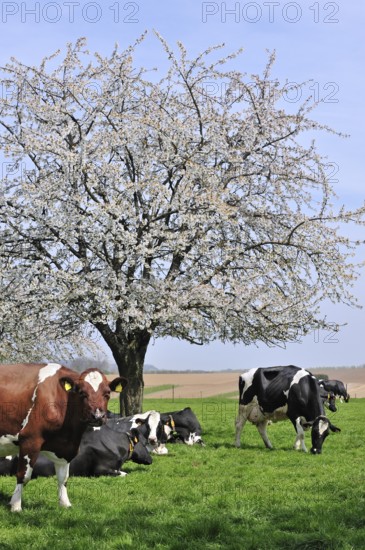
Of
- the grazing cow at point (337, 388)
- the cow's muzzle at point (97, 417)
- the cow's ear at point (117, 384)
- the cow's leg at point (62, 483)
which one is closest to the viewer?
the cow's muzzle at point (97, 417)

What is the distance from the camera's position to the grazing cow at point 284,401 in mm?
18281

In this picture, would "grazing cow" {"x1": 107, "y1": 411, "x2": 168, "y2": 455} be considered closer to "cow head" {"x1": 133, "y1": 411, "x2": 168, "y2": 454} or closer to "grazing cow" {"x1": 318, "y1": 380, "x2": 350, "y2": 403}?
"cow head" {"x1": 133, "y1": 411, "x2": 168, "y2": 454}

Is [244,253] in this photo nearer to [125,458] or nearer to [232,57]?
[232,57]

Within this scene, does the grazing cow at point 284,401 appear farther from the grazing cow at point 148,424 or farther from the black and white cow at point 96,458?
the black and white cow at point 96,458

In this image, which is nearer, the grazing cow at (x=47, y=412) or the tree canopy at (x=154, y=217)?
the grazing cow at (x=47, y=412)

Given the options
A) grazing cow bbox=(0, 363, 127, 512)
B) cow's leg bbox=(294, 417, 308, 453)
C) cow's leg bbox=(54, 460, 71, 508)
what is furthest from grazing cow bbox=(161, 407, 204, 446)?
grazing cow bbox=(0, 363, 127, 512)

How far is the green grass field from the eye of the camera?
884 centimetres

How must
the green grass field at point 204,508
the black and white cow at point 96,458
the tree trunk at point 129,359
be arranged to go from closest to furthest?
the green grass field at point 204,508, the black and white cow at point 96,458, the tree trunk at point 129,359

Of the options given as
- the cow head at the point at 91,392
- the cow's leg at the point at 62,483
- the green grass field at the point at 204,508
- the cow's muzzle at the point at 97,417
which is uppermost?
the cow head at the point at 91,392

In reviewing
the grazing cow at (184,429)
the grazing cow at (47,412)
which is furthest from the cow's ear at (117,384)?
the grazing cow at (184,429)

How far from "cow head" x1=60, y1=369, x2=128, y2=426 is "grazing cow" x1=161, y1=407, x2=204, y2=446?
964 cm

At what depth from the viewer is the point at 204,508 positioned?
10.7 m

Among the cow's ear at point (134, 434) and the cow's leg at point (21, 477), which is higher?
the cow's ear at point (134, 434)

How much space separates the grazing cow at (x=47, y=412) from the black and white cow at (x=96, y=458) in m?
2.63
